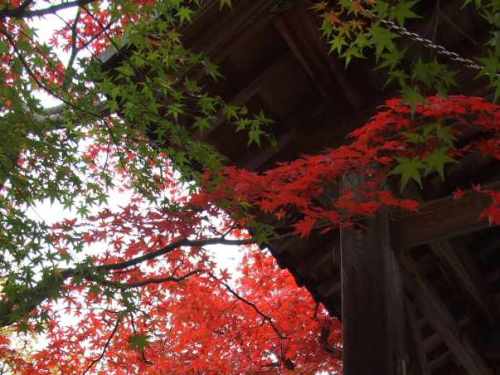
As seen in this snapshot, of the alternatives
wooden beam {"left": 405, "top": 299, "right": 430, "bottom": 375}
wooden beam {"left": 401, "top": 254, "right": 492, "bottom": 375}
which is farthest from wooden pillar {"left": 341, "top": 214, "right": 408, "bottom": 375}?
wooden beam {"left": 405, "top": 299, "right": 430, "bottom": 375}

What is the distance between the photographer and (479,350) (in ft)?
20.2

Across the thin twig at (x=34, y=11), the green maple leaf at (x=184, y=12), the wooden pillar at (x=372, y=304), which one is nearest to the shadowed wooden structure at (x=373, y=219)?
the wooden pillar at (x=372, y=304)

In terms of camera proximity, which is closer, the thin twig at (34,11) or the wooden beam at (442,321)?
the thin twig at (34,11)

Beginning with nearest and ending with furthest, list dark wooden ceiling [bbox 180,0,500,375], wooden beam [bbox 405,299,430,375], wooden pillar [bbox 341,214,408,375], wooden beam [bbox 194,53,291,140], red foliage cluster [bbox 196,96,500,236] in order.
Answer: red foliage cluster [bbox 196,96,500,236] < wooden pillar [bbox 341,214,408,375] < dark wooden ceiling [bbox 180,0,500,375] < wooden beam [bbox 405,299,430,375] < wooden beam [bbox 194,53,291,140]

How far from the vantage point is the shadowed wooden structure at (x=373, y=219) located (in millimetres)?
3424

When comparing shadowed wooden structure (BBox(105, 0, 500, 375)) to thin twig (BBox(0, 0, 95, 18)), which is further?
shadowed wooden structure (BBox(105, 0, 500, 375))

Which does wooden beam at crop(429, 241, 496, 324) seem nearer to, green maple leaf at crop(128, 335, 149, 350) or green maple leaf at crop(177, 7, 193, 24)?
green maple leaf at crop(128, 335, 149, 350)

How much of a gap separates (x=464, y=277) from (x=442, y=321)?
0.61 m

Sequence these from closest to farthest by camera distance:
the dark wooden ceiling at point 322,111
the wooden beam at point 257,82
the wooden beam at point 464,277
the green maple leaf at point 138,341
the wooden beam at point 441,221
→ the green maple leaf at point 138,341
the wooden beam at point 441,221
the dark wooden ceiling at point 322,111
the wooden beam at point 257,82
the wooden beam at point 464,277

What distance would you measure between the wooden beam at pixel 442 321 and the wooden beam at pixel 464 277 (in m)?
0.30

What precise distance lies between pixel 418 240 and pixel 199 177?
166 cm

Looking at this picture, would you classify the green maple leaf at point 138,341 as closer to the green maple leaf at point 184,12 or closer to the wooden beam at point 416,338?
the wooden beam at point 416,338

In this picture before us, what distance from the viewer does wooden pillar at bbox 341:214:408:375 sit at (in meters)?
3.23

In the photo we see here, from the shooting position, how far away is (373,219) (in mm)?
3719
